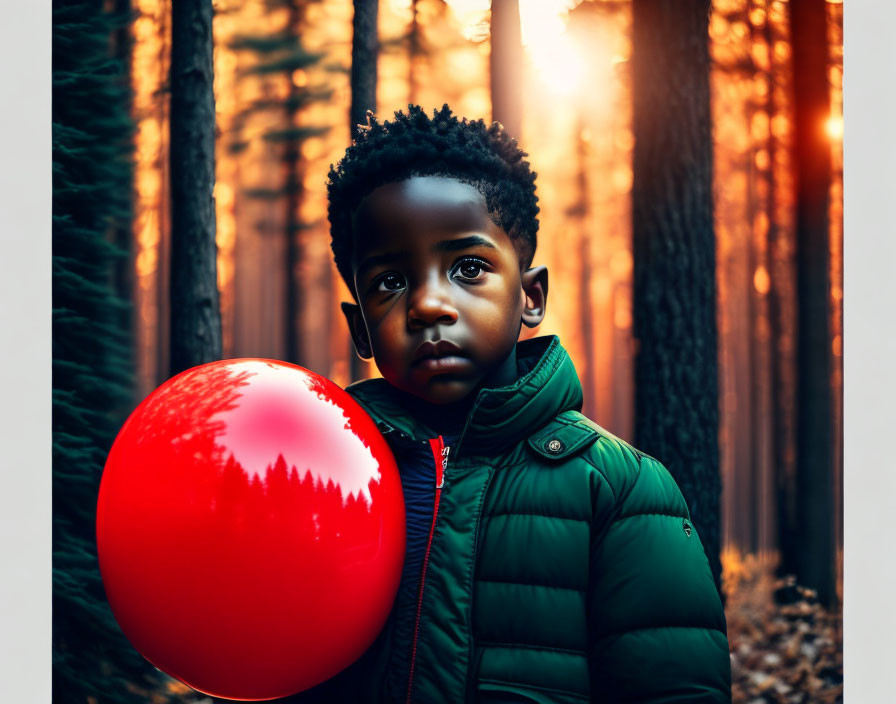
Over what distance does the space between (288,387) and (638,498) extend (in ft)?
2.99

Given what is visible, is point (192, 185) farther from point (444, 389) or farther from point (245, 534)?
point (245, 534)

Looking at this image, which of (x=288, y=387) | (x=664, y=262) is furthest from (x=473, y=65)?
(x=288, y=387)

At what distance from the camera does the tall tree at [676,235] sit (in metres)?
2.78

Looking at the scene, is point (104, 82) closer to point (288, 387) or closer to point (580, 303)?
point (288, 387)

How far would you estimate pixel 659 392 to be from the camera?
2805 millimetres

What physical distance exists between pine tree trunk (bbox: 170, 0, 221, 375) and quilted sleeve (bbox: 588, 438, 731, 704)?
198cm

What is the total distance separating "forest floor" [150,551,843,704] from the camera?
2.81m

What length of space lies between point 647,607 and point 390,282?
1.03m

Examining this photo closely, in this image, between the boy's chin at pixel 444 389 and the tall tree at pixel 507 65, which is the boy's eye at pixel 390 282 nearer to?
the boy's chin at pixel 444 389

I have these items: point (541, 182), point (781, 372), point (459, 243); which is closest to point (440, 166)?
point (459, 243)

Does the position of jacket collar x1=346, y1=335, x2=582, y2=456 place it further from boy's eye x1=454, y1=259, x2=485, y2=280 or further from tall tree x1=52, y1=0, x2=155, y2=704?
tall tree x1=52, y1=0, x2=155, y2=704

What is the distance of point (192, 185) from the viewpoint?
2.76 metres

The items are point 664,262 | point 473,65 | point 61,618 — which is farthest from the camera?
point 473,65

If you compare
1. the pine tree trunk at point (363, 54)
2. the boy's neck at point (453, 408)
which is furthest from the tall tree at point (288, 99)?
the boy's neck at point (453, 408)
